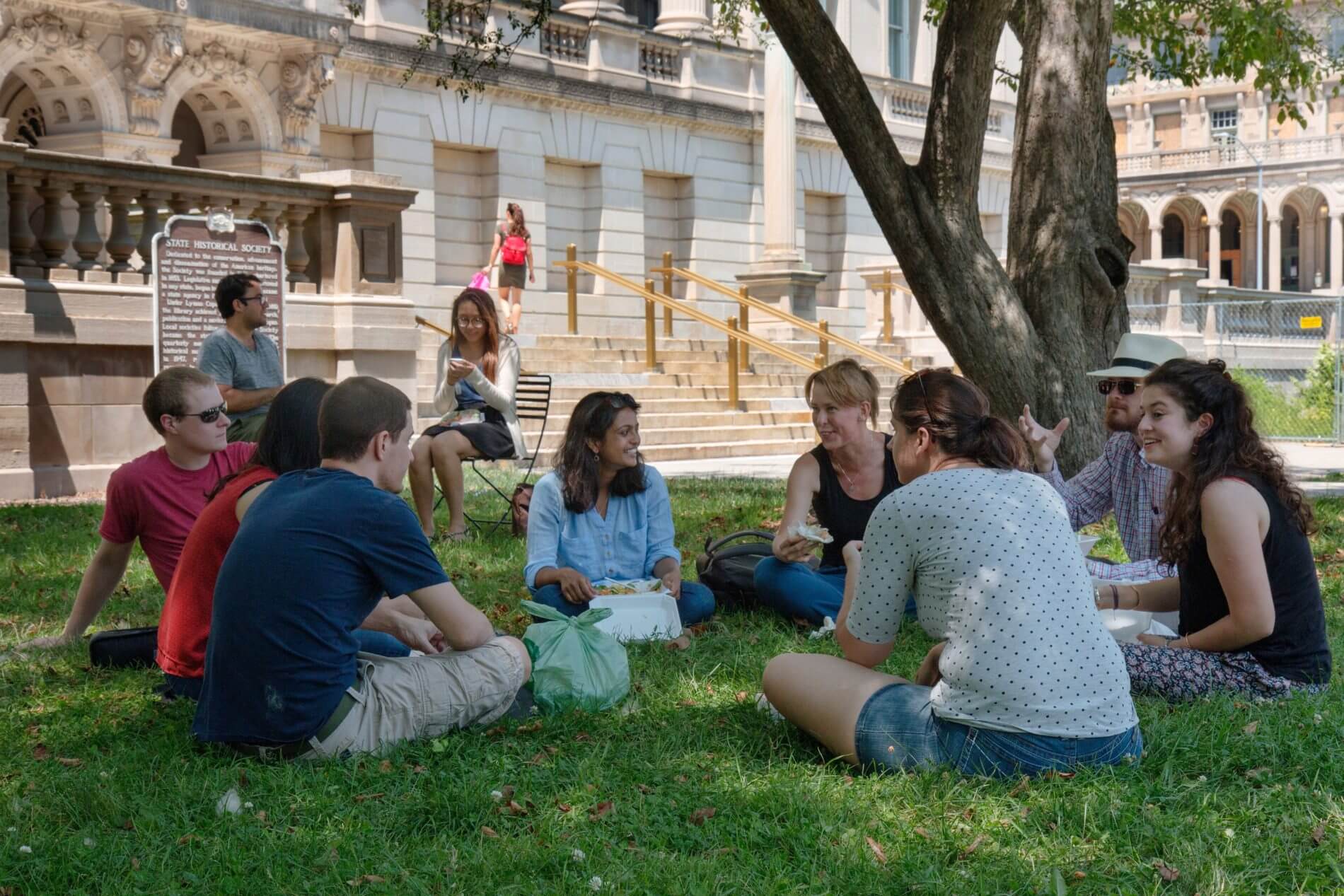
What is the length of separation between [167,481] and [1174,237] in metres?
76.2

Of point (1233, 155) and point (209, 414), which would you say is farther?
point (1233, 155)

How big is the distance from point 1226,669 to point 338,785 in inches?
114

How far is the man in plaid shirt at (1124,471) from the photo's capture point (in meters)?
6.32

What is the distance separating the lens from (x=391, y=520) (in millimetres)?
4246

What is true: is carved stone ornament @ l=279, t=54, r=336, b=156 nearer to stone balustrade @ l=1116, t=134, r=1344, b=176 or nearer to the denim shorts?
the denim shorts

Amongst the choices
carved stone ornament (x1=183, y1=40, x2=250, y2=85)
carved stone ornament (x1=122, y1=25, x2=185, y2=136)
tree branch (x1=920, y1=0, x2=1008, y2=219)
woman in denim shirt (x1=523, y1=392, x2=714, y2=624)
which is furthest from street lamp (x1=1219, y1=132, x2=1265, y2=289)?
woman in denim shirt (x1=523, y1=392, x2=714, y2=624)

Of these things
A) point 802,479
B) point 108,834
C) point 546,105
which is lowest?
point 108,834

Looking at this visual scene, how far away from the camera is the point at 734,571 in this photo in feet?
23.4

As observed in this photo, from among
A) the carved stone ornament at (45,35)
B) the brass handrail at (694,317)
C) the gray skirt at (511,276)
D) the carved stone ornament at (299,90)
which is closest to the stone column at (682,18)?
the brass handrail at (694,317)

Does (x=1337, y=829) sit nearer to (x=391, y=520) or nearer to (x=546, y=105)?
(x=391, y=520)

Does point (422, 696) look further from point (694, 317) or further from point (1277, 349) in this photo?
point (1277, 349)

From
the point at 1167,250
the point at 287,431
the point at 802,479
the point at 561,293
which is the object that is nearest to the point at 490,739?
the point at 287,431

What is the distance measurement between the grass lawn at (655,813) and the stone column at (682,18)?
23.2 metres

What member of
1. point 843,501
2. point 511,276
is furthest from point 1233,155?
point 843,501
